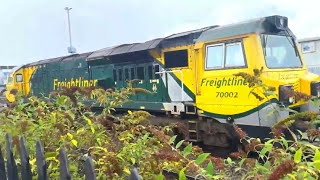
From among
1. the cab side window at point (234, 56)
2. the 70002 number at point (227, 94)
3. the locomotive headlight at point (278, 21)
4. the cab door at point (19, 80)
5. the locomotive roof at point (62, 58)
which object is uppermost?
the locomotive headlight at point (278, 21)

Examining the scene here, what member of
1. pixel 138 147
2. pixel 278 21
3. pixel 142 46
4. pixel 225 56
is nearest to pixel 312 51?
pixel 142 46

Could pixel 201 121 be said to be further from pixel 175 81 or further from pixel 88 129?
pixel 88 129

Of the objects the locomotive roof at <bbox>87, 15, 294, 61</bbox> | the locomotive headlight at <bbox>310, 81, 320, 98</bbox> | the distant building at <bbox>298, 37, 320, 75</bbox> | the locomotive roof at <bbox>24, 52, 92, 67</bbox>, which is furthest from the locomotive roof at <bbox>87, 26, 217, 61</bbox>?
the distant building at <bbox>298, 37, 320, 75</bbox>

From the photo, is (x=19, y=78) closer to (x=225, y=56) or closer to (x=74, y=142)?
(x=225, y=56)

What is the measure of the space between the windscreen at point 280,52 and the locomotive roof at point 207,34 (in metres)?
0.18

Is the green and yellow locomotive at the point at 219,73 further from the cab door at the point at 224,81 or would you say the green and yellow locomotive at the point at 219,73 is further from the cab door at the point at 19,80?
the cab door at the point at 19,80

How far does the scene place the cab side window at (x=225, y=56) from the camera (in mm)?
7938

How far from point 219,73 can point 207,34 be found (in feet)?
3.69

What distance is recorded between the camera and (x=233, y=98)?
7.93 metres

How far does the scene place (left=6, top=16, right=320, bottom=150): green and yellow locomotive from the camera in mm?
7668

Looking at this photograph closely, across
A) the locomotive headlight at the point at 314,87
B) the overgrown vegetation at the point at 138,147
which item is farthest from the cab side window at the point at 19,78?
the overgrown vegetation at the point at 138,147

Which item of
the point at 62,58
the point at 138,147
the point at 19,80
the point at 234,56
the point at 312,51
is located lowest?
the point at 138,147

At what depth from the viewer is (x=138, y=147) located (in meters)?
2.20

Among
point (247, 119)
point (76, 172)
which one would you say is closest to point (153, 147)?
point (76, 172)
